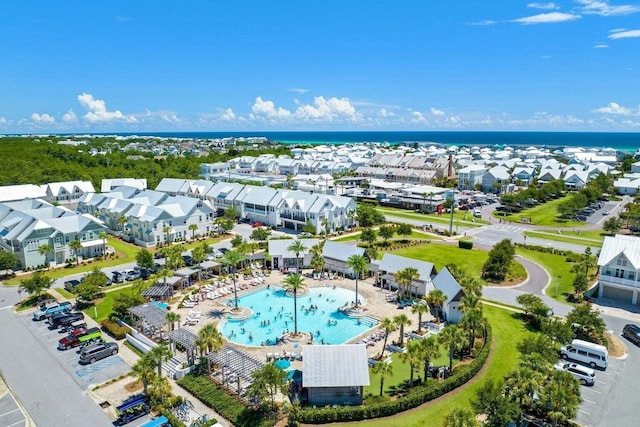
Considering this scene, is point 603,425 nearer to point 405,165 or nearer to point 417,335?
point 417,335

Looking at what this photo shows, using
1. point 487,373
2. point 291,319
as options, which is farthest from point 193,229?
point 487,373

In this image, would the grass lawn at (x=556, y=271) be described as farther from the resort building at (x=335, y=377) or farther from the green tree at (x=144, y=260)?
the green tree at (x=144, y=260)

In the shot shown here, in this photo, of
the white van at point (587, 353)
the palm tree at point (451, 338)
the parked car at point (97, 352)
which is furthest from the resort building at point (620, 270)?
Result: the parked car at point (97, 352)

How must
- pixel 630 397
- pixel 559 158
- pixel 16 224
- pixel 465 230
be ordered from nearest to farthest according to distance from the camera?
pixel 630 397, pixel 16 224, pixel 465 230, pixel 559 158

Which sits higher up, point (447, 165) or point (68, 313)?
point (447, 165)

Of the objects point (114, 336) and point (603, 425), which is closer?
point (603, 425)

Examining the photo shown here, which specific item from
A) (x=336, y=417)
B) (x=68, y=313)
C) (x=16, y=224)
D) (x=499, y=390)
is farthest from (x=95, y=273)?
(x=499, y=390)
